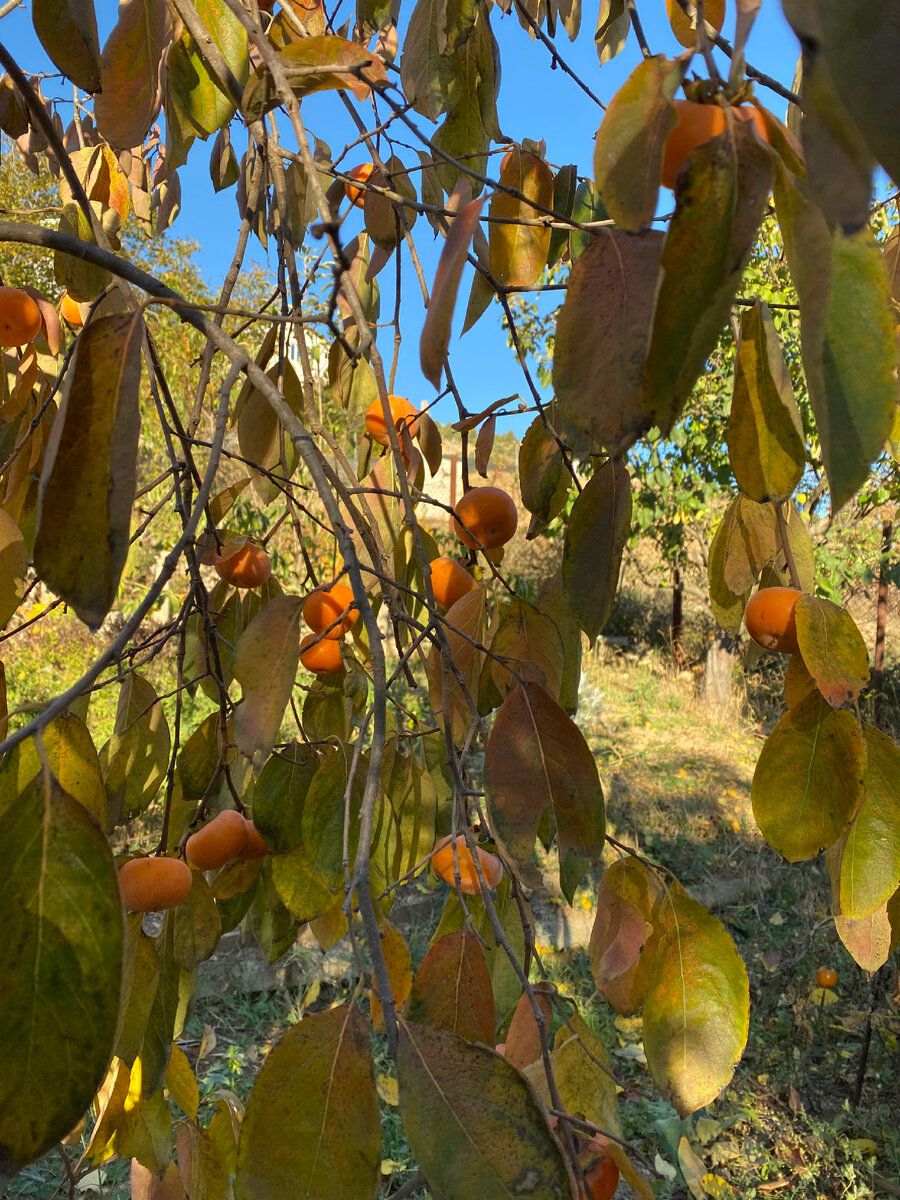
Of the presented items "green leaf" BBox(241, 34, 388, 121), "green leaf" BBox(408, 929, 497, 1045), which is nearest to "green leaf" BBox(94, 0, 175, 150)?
"green leaf" BBox(241, 34, 388, 121)

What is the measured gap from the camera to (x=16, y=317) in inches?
30.9

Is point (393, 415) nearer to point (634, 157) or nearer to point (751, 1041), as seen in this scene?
point (634, 157)

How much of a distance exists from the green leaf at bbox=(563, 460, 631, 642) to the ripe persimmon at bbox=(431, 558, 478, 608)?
0.24 meters

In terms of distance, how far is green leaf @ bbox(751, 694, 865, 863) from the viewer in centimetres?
58

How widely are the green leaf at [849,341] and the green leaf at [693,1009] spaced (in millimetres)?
417

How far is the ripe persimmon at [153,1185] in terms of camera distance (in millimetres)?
878

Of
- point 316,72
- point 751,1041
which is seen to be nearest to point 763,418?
point 316,72

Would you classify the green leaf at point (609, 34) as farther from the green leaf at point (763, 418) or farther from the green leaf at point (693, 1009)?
the green leaf at point (693, 1009)

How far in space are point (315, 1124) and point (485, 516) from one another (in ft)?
1.74

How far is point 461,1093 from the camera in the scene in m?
0.37

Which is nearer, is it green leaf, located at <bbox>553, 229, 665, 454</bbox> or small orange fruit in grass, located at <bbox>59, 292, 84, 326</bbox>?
green leaf, located at <bbox>553, 229, 665, 454</bbox>

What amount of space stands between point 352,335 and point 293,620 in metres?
0.54

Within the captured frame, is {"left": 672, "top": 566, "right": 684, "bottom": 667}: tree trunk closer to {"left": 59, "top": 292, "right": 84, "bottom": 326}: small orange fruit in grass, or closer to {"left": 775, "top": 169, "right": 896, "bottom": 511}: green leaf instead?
{"left": 59, "top": 292, "right": 84, "bottom": 326}: small orange fruit in grass

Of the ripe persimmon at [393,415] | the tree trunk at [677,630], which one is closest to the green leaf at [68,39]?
the ripe persimmon at [393,415]
